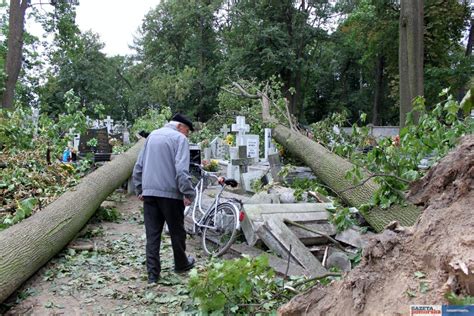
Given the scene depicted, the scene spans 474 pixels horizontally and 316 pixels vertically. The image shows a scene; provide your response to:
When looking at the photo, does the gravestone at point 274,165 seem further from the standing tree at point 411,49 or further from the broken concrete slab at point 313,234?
the standing tree at point 411,49

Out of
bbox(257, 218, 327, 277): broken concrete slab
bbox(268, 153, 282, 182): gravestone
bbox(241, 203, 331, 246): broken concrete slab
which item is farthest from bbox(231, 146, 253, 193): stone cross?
bbox(257, 218, 327, 277): broken concrete slab

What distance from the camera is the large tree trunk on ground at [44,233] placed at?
3.82m

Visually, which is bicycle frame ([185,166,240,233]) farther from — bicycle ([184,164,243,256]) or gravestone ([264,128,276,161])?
gravestone ([264,128,276,161])

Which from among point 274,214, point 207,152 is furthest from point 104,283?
point 207,152

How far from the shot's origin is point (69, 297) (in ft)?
13.4

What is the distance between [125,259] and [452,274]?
4238 millimetres

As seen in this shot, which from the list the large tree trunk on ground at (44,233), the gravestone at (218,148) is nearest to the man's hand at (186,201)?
the large tree trunk on ground at (44,233)

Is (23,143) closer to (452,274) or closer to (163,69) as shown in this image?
(452,274)

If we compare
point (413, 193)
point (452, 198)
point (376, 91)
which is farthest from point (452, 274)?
point (376, 91)

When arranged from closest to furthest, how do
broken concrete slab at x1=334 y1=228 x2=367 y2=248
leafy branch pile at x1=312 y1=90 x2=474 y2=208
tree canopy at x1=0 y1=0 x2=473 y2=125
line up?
leafy branch pile at x1=312 y1=90 x2=474 y2=208
broken concrete slab at x1=334 y1=228 x2=367 y2=248
tree canopy at x1=0 y1=0 x2=473 y2=125

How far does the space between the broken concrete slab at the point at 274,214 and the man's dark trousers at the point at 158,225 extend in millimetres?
901

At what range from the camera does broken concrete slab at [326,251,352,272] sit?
446 centimetres

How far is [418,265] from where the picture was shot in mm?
2055

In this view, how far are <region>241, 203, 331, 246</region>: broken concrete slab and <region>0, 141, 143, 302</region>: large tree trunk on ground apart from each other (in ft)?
7.12
